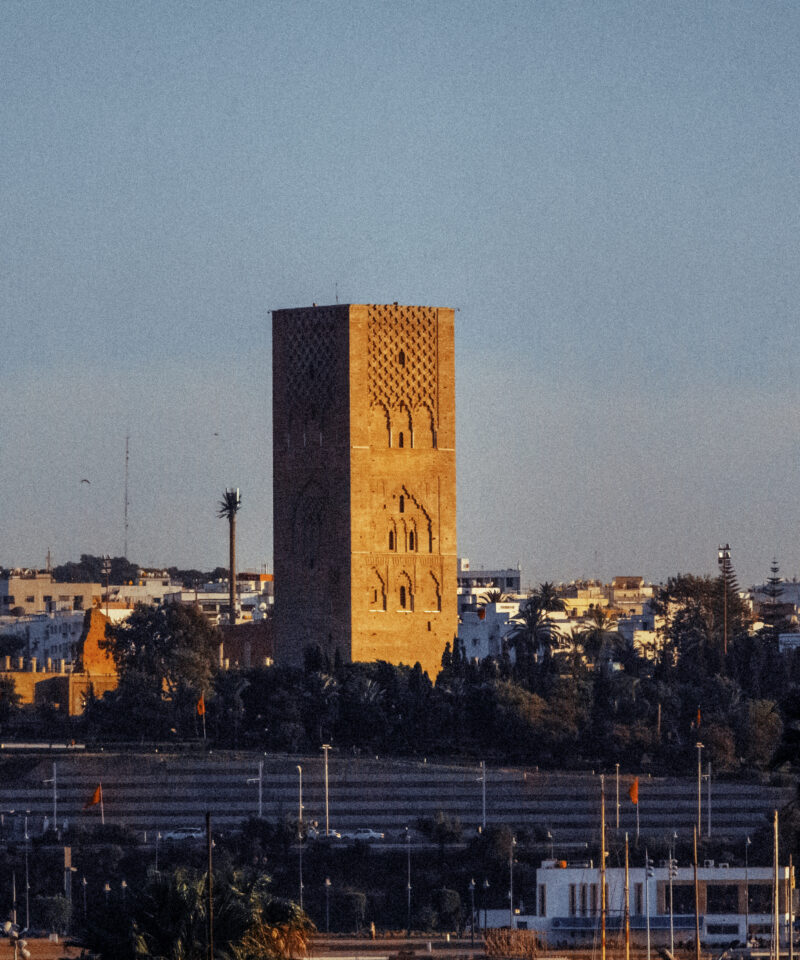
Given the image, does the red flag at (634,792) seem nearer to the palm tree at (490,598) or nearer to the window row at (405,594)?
the window row at (405,594)

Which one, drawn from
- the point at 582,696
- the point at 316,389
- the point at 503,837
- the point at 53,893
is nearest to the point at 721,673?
the point at 582,696

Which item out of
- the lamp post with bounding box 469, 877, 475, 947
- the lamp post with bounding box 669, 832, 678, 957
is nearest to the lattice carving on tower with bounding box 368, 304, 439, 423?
the lamp post with bounding box 669, 832, 678, 957

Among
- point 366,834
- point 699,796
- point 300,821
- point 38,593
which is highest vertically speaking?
point 38,593

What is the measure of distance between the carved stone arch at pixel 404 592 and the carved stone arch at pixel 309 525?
89.5 inches

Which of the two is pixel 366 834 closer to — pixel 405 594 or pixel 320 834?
pixel 320 834

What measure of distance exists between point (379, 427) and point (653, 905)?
74.4 feet

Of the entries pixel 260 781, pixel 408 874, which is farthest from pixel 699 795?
pixel 260 781

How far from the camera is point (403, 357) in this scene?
275ft

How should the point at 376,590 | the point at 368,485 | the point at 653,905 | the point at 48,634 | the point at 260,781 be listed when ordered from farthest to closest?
the point at 48,634 < the point at 368,485 < the point at 376,590 < the point at 260,781 < the point at 653,905

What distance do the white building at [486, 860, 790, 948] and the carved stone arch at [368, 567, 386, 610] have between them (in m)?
18.5

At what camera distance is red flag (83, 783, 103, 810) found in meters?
69.3

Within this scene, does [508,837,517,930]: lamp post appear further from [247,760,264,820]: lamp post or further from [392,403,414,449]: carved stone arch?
[392,403,414,449]: carved stone arch

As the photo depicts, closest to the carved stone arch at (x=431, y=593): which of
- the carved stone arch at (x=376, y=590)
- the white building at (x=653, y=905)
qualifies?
the carved stone arch at (x=376, y=590)

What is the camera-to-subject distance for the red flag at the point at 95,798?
227ft
